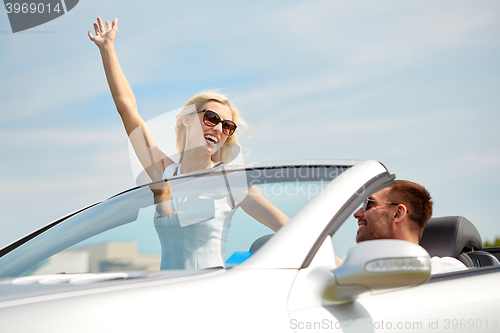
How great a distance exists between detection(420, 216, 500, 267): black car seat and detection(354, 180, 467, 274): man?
1.62ft

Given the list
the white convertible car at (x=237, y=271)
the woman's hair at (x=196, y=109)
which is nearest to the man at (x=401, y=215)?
the white convertible car at (x=237, y=271)

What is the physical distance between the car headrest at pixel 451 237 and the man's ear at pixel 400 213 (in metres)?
0.79

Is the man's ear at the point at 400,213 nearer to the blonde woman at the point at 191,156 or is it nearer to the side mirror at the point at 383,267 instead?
the blonde woman at the point at 191,156

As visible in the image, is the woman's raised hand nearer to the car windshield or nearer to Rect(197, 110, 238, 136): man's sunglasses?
Rect(197, 110, 238, 136): man's sunglasses

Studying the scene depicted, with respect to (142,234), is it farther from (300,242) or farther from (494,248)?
(494,248)

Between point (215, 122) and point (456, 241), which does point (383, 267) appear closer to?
point (215, 122)

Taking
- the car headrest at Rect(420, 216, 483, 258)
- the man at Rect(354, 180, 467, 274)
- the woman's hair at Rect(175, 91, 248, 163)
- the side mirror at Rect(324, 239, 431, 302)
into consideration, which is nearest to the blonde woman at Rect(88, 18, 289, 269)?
the woman's hair at Rect(175, 91, 248, 163)

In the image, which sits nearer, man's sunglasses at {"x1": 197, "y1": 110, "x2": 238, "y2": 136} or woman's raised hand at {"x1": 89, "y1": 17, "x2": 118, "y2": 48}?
man's sunglasses at {"x1": 197, "y1": 110, "x2": 238, "y2": 136}

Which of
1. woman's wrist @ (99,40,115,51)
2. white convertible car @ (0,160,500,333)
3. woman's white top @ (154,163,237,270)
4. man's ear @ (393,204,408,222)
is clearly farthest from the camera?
woman's wrist @ (99,40,115,51)

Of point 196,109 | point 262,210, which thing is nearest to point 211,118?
point 196,109

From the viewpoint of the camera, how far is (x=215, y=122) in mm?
2928

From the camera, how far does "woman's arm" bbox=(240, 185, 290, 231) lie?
1573 mm

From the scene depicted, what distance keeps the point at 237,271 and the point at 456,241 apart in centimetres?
223

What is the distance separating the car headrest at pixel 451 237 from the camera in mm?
2998
